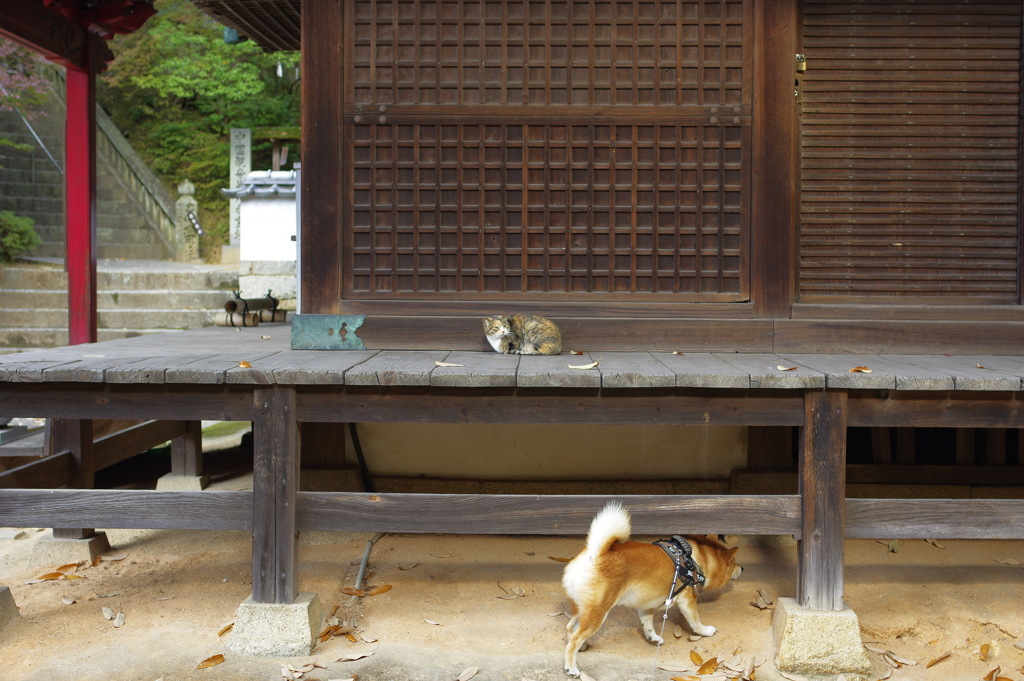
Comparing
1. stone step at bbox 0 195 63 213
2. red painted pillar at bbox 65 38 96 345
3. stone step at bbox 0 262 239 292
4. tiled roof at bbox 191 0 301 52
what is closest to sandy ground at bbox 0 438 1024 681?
red painted pillar at bbox 65 38 96 345

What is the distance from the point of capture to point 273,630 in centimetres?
415

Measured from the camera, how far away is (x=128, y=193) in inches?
691

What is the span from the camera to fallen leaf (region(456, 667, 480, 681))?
3933 mm

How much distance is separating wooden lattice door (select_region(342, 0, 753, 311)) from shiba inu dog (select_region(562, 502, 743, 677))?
162 cm

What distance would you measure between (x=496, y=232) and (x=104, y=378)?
2.34 meters

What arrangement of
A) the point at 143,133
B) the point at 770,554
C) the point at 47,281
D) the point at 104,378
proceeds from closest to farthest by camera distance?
the point at 104,378 → the point at 770,554 → the point at 47,281 → the point at 143,133

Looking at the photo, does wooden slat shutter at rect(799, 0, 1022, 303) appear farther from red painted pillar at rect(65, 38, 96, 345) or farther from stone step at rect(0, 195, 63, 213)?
stone step at rect(0, 195, 63, 213)

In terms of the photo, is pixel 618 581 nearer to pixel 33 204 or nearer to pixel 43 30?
pixel 43 30

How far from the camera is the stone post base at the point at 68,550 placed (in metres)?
5.61

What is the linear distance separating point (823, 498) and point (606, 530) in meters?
1.17

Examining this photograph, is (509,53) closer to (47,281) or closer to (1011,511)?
(1011,511)

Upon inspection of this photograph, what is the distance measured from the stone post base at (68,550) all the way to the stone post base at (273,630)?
82.5 inches

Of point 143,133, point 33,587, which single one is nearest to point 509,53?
point 33,587

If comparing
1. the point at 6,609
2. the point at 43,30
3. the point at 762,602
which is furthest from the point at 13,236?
the point at 762,602
